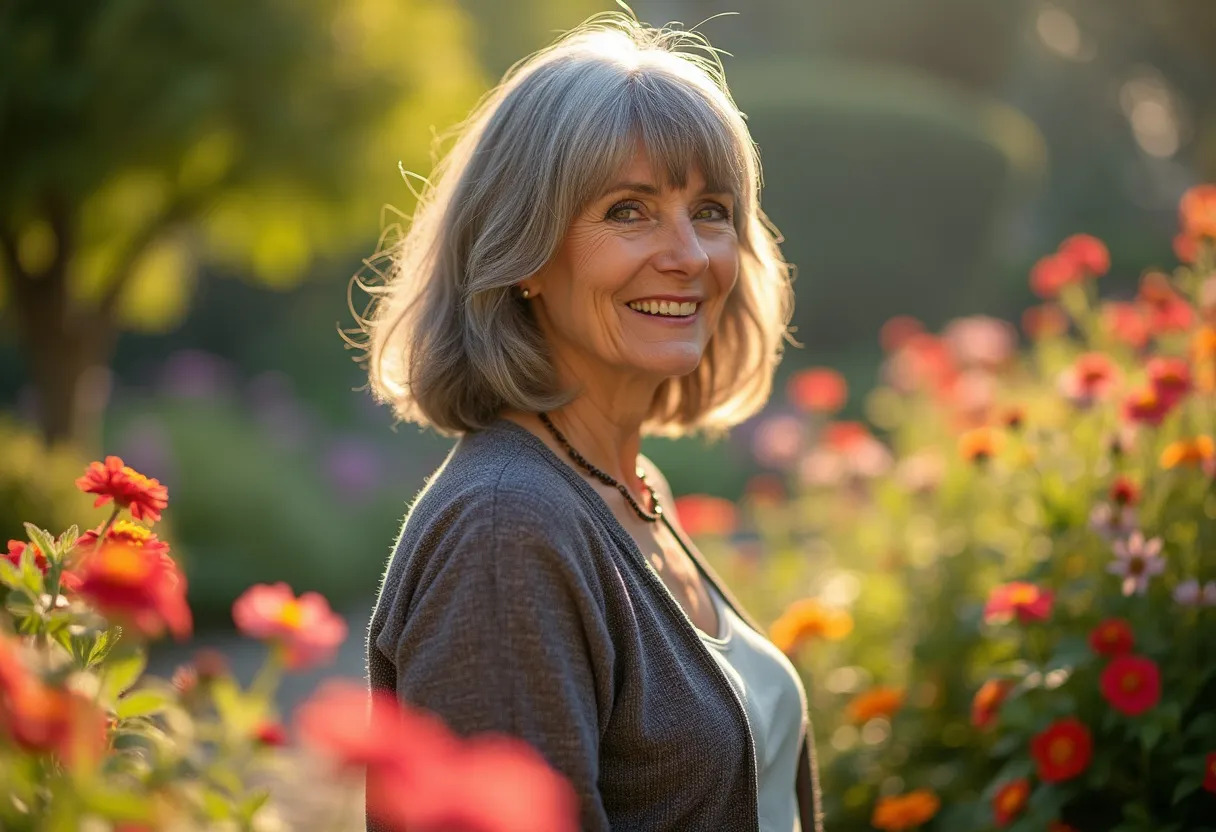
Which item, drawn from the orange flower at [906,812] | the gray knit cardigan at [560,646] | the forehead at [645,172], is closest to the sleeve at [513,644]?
the gray knit cardigan at [560,646]

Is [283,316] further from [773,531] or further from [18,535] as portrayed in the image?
[773,531]

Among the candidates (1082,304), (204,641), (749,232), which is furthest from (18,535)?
(1082,304)

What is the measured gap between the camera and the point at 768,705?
188cm

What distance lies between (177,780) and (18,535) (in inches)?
159

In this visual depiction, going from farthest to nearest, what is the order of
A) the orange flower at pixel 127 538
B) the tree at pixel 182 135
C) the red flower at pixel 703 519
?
the tree at pixel 182 135
the red flower at pixel 703 519
the orange flower at pixel 127 538

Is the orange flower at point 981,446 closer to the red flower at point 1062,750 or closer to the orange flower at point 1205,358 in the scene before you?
the orange flower at point 1205,358

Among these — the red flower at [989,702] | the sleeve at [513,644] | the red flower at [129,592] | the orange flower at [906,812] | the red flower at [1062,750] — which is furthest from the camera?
the orange flower at [906,812]

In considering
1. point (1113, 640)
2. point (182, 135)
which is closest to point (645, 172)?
point (1113, 640)

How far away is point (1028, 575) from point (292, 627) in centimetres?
182

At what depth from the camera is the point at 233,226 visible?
6.78m

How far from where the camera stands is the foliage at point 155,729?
31.0 inches

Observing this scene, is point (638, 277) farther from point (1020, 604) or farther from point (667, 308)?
point (1020, 604)

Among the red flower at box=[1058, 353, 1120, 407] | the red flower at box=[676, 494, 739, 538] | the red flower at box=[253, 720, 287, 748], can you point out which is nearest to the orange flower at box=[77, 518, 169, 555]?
the red flower at box=[253, 720, 287, 748]

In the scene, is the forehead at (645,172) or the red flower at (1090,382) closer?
the forehead at (645,172)
